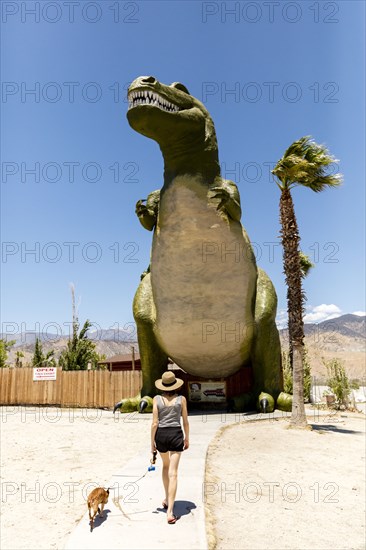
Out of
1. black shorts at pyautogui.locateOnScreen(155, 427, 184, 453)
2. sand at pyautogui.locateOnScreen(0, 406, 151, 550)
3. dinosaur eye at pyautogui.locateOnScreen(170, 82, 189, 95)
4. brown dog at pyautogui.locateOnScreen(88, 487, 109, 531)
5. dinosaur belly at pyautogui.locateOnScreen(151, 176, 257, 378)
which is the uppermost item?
dinosaur eye at pyautogui.locateOnScreen(170, 82, 189, 95)

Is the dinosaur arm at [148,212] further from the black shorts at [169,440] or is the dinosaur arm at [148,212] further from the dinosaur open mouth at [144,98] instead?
the black shorts at [169,440]

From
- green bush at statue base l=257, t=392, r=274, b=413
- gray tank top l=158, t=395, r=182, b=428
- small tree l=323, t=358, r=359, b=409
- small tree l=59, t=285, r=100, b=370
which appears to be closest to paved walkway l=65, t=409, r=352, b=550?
gray tank top l=158, t=395, r=182, b=428

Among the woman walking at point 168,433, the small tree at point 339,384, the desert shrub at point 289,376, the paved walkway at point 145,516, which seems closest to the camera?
the paved walkway at point 145,516

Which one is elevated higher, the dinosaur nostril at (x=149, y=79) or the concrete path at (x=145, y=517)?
the dinosaur nostril at (x=149, y=79)

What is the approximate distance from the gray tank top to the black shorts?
4cm

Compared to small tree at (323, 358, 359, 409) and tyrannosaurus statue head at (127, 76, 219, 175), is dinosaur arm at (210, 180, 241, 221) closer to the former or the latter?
tyrannosaurus statue head at (127, 76, 219, 175)

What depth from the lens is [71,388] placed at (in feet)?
51.0

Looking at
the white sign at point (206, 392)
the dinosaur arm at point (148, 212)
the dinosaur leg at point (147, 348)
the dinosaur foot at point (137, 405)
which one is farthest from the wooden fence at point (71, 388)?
the dinosaur arm at point (148, 212)

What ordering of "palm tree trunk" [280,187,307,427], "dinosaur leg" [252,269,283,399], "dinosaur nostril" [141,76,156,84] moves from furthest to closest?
"dinosaur leg" [252,269,283,399] < "palm tree trunk" [280,187,307,427] < "dinosaur nostril" [141,76,156,84]

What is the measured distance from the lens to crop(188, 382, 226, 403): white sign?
12258 mm

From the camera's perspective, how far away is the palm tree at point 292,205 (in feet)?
33.4

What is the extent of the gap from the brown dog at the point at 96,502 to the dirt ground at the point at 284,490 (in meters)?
0.97

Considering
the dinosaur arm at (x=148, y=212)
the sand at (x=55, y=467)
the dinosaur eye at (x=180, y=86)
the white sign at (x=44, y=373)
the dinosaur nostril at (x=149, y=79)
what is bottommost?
the sand at (x=55, y=467)

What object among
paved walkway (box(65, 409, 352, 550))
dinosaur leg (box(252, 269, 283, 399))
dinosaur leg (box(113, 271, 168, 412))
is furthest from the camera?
dinosaur leg (box(113, 271, 168, 412))
